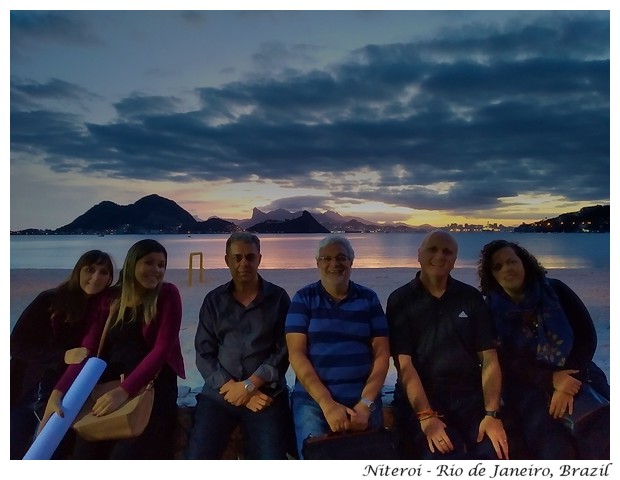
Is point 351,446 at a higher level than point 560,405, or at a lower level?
lower

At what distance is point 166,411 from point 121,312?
1.95 feet

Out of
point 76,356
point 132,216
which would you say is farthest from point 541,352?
point 132,216

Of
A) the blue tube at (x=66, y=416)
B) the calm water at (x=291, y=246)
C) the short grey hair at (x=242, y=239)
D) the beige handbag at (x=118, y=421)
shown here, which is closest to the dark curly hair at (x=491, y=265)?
the calm water at (x=291, y=246)

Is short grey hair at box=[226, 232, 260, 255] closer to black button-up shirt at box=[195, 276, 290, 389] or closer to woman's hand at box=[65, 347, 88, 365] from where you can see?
black button-up shirt at box=[195, 276, 290, 389]

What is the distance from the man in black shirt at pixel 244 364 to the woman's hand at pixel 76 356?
62 centimetres

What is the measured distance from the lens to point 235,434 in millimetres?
2652

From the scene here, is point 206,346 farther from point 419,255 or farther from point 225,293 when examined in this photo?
point 419,255

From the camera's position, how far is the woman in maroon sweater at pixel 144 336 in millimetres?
2629

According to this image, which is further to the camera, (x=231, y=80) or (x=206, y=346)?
(x=231, y=80)

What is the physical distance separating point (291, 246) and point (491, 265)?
1479mm

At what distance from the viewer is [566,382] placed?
2572mm

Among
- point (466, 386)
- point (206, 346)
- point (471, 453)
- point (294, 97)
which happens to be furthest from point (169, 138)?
point (471, 453)

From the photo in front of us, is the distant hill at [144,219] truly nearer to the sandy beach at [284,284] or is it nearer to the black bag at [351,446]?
the sandy beach at [284,284]

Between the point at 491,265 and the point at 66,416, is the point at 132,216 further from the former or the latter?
the point at 491,265
